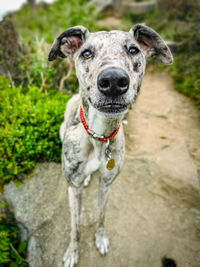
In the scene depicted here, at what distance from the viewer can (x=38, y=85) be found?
5.01 meters

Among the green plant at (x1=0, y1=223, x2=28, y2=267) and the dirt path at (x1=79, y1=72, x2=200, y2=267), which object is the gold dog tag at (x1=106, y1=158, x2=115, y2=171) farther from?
the green plant at (x1=0, y1=223, x2=28, y2=267)

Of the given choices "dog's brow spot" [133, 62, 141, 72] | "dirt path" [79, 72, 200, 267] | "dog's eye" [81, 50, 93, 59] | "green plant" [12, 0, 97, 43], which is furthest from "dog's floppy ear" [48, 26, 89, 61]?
"green plant" [12, 0, 97, 43]

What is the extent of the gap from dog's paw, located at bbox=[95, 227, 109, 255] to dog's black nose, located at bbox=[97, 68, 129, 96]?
87.8 inches

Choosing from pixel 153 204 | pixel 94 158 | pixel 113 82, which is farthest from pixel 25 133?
pixel 153 204

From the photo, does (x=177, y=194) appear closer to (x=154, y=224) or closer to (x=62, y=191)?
(x=154, y=224)

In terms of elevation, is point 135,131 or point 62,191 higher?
point 135,131

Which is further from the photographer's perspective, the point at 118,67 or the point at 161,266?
the point at 161,266

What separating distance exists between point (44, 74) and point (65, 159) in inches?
127

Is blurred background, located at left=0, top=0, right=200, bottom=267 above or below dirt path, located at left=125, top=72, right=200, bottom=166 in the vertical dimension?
above

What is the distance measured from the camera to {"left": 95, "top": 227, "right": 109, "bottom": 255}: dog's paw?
9.20 ft

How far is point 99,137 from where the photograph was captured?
211 centimetres

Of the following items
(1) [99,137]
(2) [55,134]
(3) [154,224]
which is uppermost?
(1) [99,137]

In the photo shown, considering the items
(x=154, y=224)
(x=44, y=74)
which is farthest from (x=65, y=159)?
(x=44, y=74)

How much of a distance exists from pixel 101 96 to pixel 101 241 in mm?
2262
